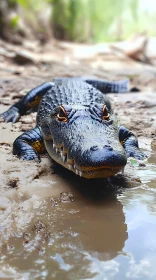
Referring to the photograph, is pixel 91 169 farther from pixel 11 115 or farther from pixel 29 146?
pixel 11 115

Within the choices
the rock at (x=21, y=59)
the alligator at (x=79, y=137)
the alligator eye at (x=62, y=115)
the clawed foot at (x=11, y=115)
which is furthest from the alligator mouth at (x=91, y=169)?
the rock at (x=21, y=59)

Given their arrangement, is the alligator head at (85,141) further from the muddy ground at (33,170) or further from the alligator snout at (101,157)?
the muddy ground at (33,170)

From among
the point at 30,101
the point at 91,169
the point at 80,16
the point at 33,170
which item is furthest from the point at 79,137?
the point at 80,16

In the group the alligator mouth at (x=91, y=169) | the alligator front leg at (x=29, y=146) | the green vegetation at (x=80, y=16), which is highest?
the green vegetation at (x=80, y=16)

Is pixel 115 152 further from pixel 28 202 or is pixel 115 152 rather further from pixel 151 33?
pixel 151 33

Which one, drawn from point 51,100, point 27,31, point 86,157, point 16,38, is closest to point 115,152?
point 86,157

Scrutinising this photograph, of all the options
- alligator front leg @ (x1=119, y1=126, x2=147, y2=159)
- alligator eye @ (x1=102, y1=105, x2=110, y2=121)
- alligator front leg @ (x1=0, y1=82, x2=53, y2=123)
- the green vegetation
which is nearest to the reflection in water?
alligator eye @ (x1=102, y1=105, x2=110, y2=121)

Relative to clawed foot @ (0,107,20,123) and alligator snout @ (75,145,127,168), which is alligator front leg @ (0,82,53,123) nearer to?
clawed foot @ (0,107,20,123)
